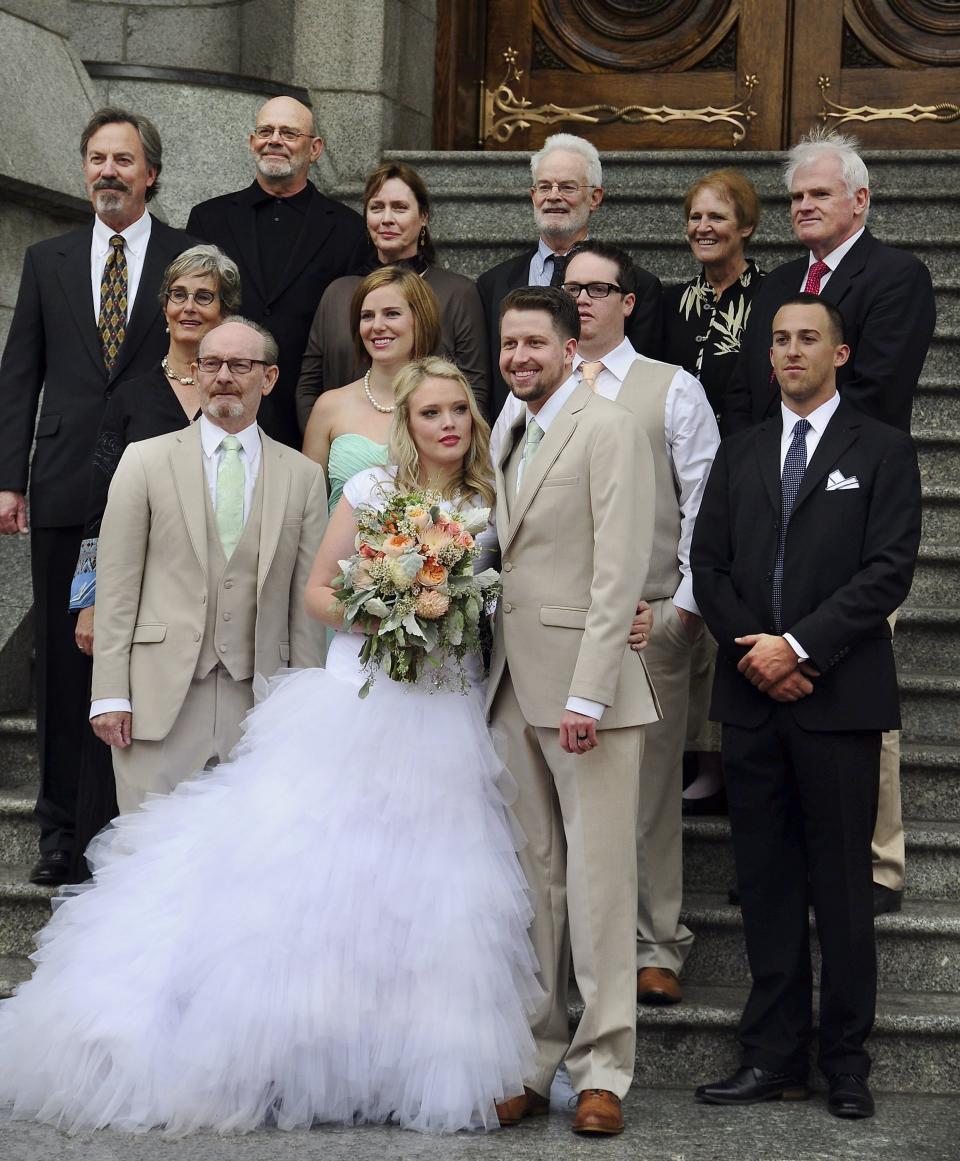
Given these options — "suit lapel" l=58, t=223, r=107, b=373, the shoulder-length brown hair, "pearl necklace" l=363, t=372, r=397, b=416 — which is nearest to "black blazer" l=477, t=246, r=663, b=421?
the shoulder-length brown hair

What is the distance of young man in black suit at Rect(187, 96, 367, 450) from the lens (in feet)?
20.8

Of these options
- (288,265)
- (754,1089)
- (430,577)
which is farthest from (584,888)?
(288,265)

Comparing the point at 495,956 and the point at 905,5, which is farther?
the point at 905,5

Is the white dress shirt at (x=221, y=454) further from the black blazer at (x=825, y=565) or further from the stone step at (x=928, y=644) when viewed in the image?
the stone step at (x=928, y=644)

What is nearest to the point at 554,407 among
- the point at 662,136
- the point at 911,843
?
the point at 911,843

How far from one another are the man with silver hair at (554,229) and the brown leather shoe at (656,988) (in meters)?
1.93

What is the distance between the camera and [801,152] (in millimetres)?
5641

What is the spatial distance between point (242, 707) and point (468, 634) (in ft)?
2.68

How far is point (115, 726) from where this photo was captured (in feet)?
16.7

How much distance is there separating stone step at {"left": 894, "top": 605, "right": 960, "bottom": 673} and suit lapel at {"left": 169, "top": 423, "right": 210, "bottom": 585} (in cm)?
274

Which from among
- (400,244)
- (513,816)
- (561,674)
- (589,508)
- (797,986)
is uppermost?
(400,244)

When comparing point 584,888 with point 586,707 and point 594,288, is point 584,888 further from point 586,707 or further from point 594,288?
point 594,288

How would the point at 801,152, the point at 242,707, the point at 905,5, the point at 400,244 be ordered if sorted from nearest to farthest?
the point at 242,707, the point at 801,152, the point at 400,244, the point at 905,5

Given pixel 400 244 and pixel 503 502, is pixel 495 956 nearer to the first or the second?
pixel 503 502
